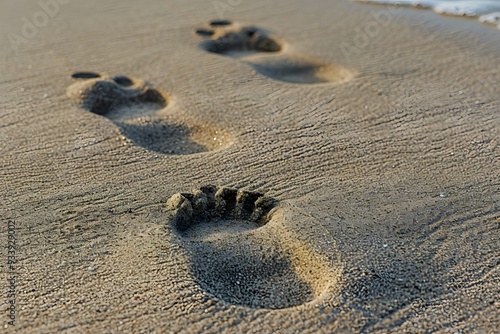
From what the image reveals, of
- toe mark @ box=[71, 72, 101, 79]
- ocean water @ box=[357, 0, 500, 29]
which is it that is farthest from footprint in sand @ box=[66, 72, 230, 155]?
ocean water @ box=[357, 0, 500, 29]

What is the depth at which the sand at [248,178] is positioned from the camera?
197 centimetres

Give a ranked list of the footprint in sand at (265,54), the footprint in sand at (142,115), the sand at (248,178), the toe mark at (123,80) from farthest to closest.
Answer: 1. the footprint in sand at (265,54)
2. the toe mark at (123,80)
3. the footprint in sand at (142,115)
4. the sand at (248,178)

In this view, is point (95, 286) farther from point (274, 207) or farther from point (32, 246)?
point (274, 207)

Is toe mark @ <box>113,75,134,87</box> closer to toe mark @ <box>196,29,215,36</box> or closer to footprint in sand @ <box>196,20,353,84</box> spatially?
footprint in sand @ <box>196,20,353,84</box>

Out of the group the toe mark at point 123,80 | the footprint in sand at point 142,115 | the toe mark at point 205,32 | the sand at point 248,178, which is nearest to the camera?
the sand at point 248,178

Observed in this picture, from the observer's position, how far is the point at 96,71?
368 cm

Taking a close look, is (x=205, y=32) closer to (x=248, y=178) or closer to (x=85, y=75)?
(x=85, y=75)

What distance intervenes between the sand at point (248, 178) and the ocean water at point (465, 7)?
369 millimetres

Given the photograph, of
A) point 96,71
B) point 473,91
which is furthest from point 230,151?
point 473,91

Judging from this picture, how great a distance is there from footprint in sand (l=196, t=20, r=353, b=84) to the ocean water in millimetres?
1430

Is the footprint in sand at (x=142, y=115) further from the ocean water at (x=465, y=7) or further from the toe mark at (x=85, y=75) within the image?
the ocean water at (x=465, y=7)

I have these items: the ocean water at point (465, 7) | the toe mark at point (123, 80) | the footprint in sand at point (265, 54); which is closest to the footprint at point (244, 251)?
the toe mark at point (123, 80)

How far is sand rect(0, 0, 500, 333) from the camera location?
197 centimetres

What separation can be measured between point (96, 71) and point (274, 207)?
1.82 metres
